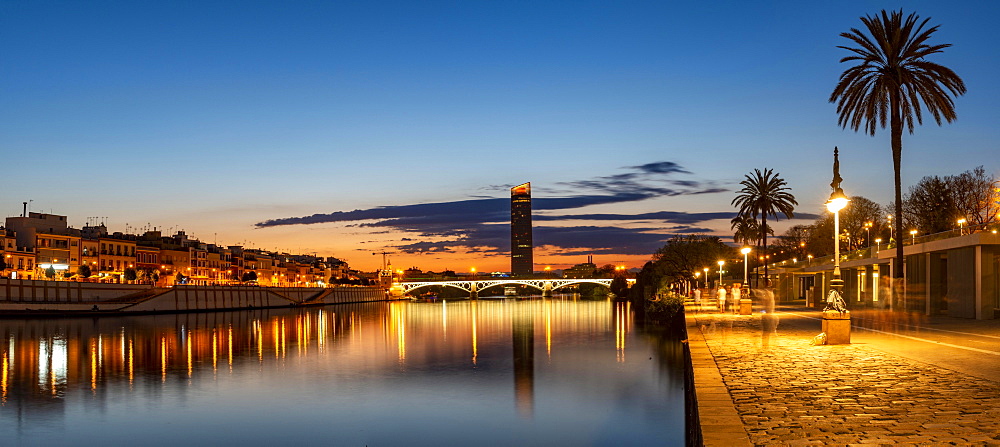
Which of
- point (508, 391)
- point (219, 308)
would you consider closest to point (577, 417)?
point (508, 391)

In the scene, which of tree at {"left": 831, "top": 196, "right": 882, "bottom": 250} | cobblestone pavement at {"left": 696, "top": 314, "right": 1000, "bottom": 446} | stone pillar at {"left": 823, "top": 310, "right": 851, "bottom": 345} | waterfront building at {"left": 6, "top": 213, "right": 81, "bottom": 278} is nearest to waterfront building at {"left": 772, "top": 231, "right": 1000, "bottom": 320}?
stone pillar at {"left": 823, "top": 310, "right": 851, "bottom": 345}

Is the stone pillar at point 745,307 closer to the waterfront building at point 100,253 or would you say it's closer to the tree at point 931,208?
the tree at point 931,208

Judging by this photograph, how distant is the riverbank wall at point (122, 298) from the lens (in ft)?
288

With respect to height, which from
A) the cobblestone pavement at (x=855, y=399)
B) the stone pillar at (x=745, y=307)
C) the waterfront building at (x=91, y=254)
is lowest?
the stone pillar at (x=745, y=307)

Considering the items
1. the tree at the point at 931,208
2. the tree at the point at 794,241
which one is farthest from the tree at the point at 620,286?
the tree at the point at 931,208

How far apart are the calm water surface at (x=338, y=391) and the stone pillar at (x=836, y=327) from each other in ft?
16.7

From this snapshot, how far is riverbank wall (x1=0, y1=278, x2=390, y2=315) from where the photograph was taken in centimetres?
8775

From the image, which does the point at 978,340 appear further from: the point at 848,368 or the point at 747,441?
the point at 747,441

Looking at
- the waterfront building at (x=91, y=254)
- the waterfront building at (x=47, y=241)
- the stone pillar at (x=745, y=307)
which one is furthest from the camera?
the waterfront building at (x=91, y=254)

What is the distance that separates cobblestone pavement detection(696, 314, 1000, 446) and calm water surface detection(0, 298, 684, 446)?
21.7 feet

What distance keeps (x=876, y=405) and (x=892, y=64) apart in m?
30.6

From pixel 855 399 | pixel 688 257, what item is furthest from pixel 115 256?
pixel 855 399

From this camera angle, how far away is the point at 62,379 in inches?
1442

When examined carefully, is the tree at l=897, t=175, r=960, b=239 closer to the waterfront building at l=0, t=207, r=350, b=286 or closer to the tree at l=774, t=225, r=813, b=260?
the tree at l=774, t=225, r=813, b=260
